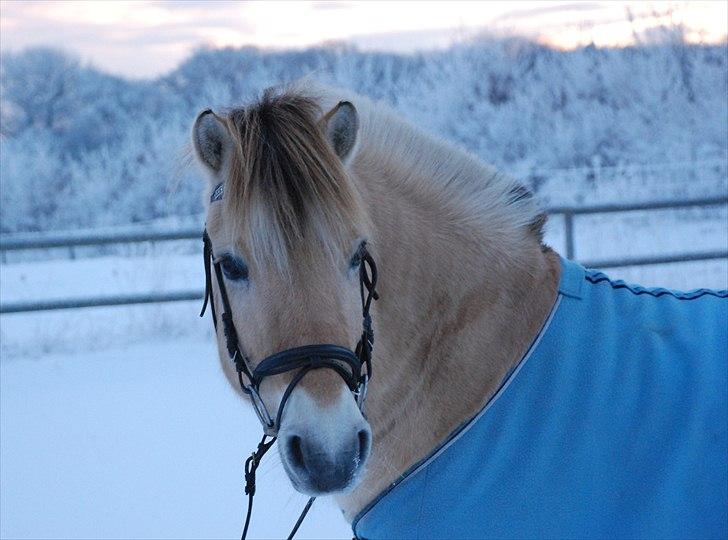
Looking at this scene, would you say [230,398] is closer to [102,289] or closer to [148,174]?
[102,289]

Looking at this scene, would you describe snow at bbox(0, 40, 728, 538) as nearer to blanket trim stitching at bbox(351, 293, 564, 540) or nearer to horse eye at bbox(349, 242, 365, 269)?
blanket trim stitching at bbox(351, 293, 564, 540)

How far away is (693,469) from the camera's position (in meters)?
1.61

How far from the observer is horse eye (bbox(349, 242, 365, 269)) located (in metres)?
1.62

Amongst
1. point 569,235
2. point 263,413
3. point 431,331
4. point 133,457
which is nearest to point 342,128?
point 431,331

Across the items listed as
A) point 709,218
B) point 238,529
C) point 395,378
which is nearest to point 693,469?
point 395,378

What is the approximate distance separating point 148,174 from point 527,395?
11.4 metres

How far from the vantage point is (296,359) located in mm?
1494

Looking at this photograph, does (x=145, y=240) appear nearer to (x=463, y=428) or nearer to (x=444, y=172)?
(x=444, y=172)

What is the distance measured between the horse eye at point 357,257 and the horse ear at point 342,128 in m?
0.26

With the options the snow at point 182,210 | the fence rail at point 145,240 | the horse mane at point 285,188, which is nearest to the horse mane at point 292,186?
the horse mane at point 285,188

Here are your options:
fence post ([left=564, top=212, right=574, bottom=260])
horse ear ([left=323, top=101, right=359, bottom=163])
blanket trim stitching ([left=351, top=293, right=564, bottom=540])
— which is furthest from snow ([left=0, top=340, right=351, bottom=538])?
fence post ([left=564, top=212, right=574, bottom=260])

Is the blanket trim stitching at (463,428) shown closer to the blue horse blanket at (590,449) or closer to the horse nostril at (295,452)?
the blue horse blanket at (590,449)

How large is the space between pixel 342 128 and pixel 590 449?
964mm

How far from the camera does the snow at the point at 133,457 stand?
3.19 metres
